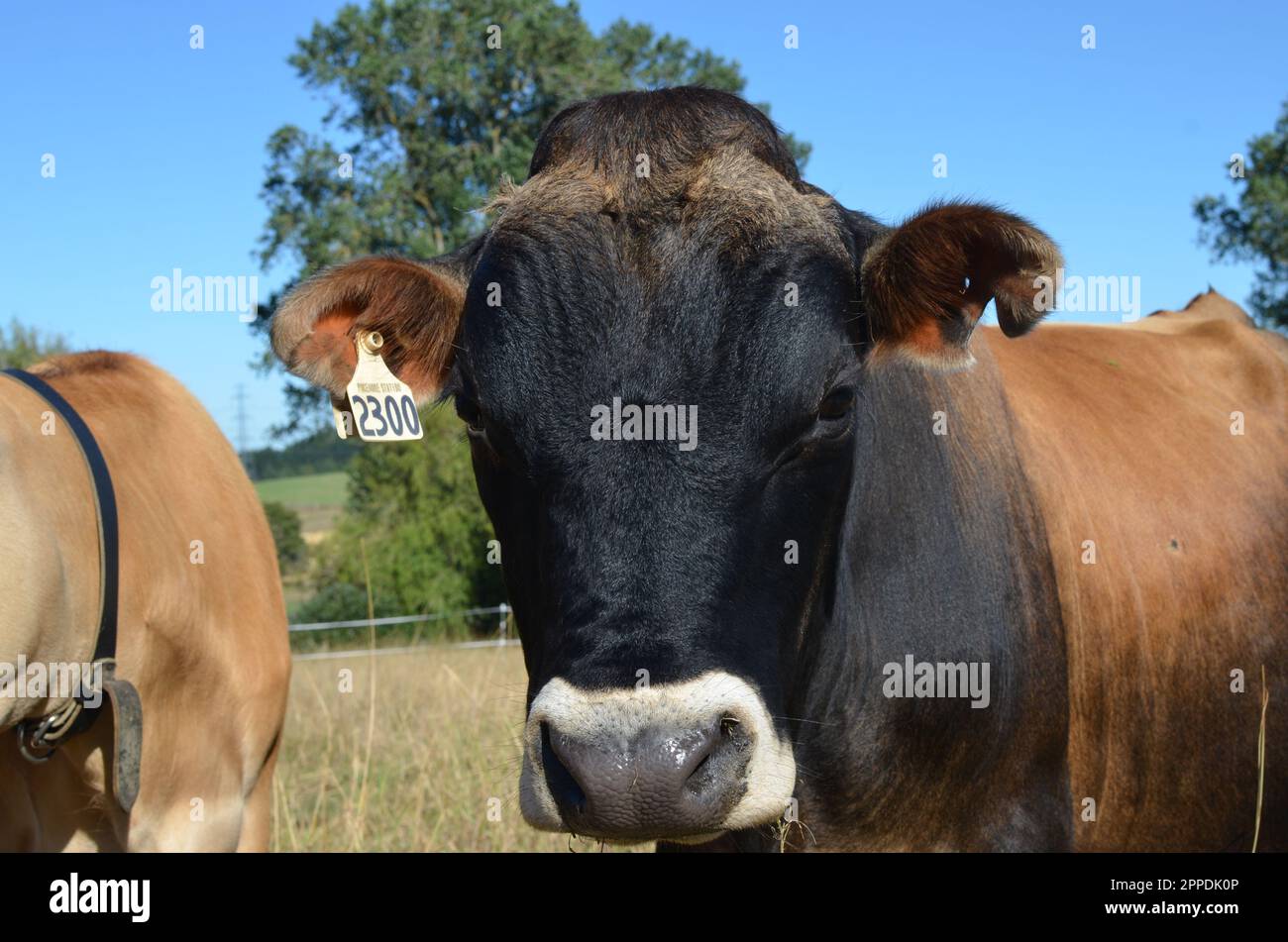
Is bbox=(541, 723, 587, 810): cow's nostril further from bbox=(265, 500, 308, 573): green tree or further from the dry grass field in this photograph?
bbox=(265, 500, 308, 573): green tree

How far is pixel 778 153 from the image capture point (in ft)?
10.4

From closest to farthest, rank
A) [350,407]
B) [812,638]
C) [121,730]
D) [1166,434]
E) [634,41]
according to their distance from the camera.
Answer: [812,638]
[350,407]
[121,730]
[1166,434]
[634,41]

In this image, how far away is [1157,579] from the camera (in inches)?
156

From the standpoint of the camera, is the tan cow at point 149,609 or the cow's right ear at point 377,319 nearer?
the cow's right ear at point 377,319

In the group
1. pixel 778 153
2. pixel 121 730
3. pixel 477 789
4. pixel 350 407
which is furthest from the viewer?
pixel 477 789

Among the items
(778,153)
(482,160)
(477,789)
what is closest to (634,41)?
(482,160)

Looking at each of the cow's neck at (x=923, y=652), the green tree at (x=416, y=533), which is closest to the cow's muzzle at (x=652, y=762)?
the cow's neck at (x=923, y=652)

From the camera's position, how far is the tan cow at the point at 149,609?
12.3 ft

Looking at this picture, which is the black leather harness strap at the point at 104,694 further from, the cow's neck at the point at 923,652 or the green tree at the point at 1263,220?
the green tree at the point at 1263,220

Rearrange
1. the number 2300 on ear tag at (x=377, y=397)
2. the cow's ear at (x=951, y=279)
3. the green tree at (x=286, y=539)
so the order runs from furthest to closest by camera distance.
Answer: the green tree at (x=286, y=539), the number 2300 on ear tag at (x=377, y=397), the cow's ear at (x=951, y=279)

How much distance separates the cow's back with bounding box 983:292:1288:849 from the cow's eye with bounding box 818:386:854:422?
1.17m
